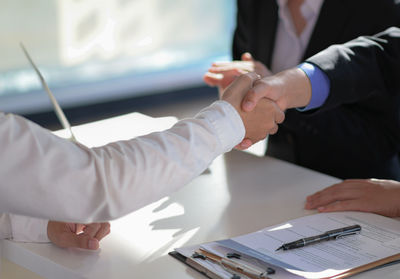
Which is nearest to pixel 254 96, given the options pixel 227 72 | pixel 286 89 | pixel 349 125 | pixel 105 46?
pixel 286 89

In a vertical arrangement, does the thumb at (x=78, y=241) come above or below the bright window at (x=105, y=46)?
below

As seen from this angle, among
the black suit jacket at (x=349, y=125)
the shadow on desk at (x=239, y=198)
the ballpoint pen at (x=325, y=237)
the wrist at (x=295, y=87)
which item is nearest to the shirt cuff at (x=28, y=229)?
the shadow on desk at (x=239, y=198)

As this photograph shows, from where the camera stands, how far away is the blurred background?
3869 mm

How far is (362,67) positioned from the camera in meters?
1.58

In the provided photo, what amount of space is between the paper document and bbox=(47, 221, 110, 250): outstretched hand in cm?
24

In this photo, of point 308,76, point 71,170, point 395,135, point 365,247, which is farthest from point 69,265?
point 395,135

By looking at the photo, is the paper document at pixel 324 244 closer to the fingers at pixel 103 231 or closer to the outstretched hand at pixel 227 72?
the fingers at pixel 103 231

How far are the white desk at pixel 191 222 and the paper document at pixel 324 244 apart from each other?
0.14ft

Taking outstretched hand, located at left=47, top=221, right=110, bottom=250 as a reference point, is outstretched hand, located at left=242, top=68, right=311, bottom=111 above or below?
above

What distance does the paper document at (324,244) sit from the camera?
1.01 m

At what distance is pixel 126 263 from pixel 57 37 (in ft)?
10.4

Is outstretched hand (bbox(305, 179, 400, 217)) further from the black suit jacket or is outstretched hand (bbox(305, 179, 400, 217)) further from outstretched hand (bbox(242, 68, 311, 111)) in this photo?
the black suit jacket

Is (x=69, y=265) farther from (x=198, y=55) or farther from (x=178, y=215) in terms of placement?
(x=198, y=55)

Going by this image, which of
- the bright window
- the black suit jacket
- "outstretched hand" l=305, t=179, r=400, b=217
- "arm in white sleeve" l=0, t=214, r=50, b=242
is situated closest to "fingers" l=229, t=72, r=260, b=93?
"outstretched hand" l=305, t=179, r=400, b=217
